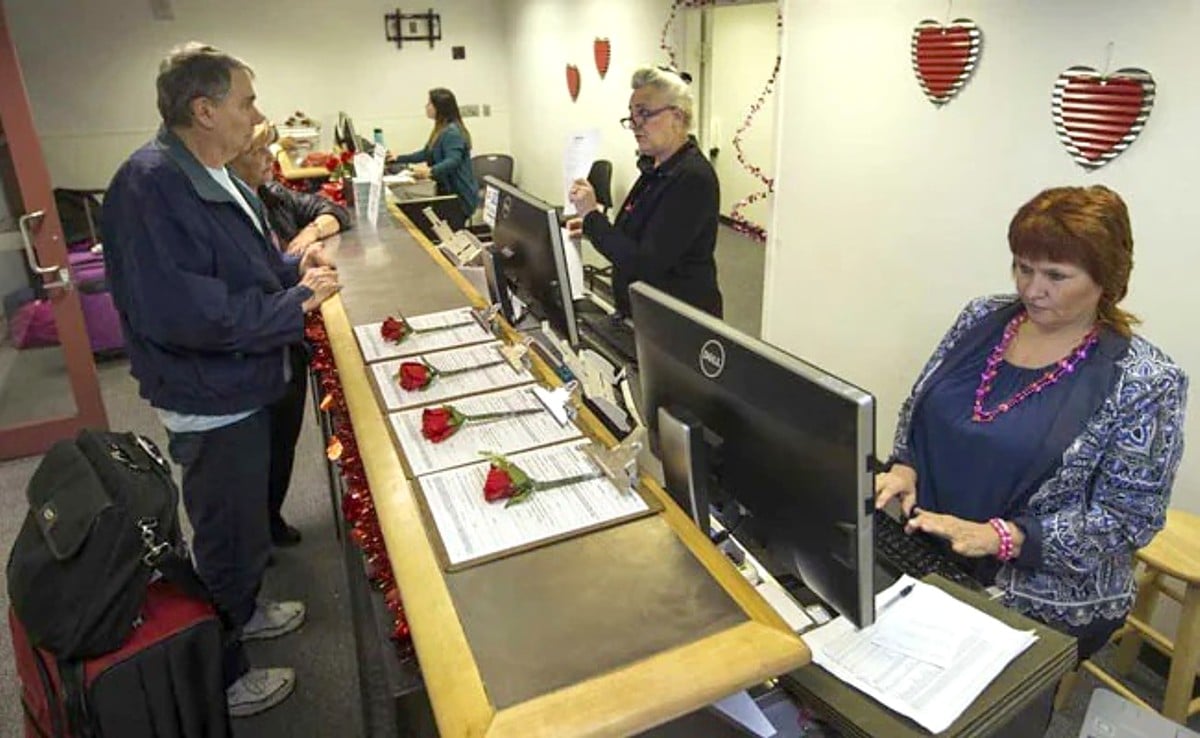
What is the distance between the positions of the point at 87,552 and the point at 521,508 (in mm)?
883

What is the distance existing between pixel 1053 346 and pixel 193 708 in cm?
189

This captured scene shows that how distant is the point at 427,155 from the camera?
542cm

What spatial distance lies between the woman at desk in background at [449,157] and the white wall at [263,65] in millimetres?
2870

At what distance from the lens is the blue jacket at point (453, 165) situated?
511 cm

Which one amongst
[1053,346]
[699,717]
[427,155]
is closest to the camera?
[699,717]

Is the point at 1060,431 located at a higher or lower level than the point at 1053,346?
lower

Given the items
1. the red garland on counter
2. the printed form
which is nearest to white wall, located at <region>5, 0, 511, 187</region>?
the red garland on counter

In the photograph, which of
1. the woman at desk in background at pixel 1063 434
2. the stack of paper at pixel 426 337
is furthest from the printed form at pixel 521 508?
the stack of paper at pixel 426 337

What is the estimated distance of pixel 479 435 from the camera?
1481 mm

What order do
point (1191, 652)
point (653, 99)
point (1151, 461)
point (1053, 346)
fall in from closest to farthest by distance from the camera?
1. point (1151, 461)
2. point (1053, 346)
3. point (1191, 652)
4. point (653, 99)

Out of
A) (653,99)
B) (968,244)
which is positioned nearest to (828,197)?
(968,244)

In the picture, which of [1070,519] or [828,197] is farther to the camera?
[828,197]

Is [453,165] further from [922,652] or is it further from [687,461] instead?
[922,652]

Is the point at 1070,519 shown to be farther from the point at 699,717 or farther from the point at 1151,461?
the point at 699,717
